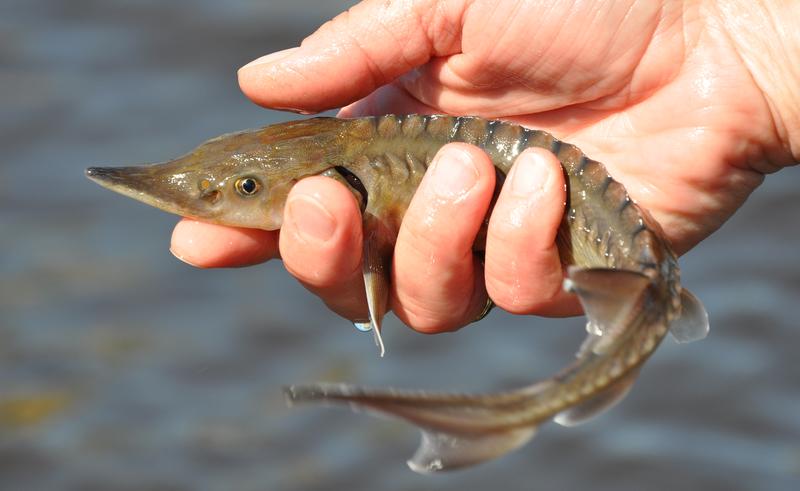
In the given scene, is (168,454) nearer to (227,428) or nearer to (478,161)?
(227,428)

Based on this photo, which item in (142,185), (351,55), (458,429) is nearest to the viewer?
(458,429)

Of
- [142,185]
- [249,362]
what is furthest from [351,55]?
[249,362]

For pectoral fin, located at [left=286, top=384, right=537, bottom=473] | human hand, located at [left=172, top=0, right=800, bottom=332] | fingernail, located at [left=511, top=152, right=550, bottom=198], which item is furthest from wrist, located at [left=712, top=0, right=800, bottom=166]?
pectoral fin, located at [left=286, top=384, right=537, bottom=473]

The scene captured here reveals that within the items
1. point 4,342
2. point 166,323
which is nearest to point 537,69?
point 166,323

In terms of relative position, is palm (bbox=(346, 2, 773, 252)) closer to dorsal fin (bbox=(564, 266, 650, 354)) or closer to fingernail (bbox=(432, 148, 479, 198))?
fingernail (bbox=(432, 148, 479, 198))

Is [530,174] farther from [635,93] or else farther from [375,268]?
[635,93]

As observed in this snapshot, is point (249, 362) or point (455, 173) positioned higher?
point (455, 173)
